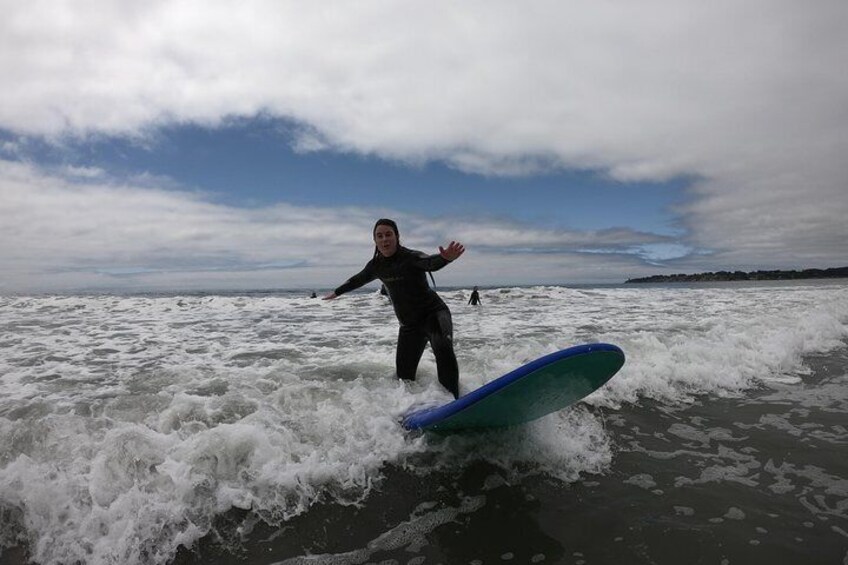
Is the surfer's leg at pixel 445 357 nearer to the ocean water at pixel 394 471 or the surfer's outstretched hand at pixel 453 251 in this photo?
the ocean water at pixel 394 471

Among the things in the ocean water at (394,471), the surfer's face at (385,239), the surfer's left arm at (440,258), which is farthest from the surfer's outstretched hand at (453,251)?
the ocean water at (394,471)

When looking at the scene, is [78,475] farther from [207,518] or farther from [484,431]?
[484,431]

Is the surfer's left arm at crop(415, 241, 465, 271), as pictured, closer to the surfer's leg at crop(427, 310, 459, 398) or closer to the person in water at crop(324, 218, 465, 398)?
the person in water at crop(324, 218, 465, 398)

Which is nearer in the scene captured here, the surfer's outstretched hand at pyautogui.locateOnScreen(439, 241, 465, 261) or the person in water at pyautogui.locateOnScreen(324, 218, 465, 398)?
the surfer's outstretched hand at pyautogui.locateOnScreen(439, 241, 465, 261)

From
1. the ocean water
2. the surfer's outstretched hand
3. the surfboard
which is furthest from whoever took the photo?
the surfer's outstretched hand

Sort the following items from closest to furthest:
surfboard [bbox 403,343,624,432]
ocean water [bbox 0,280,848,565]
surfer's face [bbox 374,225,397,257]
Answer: ocean water [bbox 0,280,848,565]
surfboard [bbox 403,343,624,432]
surfer's face [bbox 374,225,397,257]

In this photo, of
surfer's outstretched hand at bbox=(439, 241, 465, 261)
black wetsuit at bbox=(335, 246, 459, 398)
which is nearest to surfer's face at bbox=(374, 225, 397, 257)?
black wetsuit at bbox=(335, 246, 459, 398)

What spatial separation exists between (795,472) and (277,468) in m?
4.39

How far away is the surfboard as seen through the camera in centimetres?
402

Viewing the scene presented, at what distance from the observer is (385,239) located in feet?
18.3

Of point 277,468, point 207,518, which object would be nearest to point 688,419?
point 277,468

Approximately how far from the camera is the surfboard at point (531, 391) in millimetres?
4016

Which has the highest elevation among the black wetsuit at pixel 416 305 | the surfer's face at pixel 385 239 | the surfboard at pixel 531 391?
the surfer's face at pixel 385 239

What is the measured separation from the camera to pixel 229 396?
5715 mm
